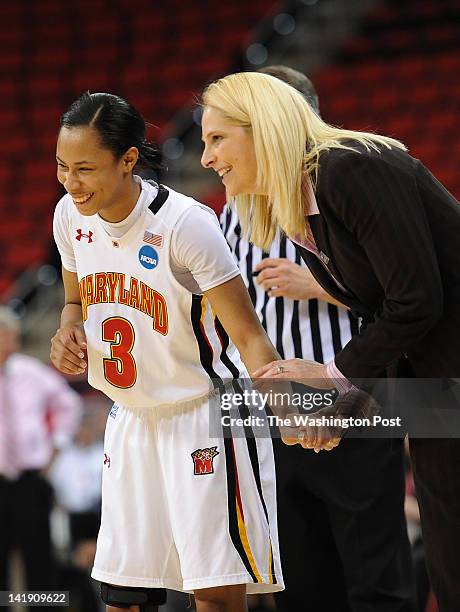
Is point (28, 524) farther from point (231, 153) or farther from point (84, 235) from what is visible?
point (231, 153)

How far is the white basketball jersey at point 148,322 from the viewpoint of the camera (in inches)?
126

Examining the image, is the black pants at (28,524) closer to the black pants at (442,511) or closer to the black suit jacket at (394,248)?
the black pants at (442,511)

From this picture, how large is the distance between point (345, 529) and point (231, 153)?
1.50 m

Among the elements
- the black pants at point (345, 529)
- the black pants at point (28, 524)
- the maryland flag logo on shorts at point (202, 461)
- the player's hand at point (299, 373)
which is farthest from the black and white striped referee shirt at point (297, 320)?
the black pants at point (28, 524)

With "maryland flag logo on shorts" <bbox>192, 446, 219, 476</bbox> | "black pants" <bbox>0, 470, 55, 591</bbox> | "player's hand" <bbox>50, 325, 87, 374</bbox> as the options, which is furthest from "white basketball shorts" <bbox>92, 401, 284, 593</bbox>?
"black pants" <bbox>0, 470, 55, 591</bbox>

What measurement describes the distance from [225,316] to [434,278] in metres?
0.76

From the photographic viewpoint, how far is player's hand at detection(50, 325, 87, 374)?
3.30 metres

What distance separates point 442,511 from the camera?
2.86m

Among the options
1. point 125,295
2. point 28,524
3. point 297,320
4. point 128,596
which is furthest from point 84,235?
point 28,524

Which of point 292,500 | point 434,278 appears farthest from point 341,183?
point 292,500

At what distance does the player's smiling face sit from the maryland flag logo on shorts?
0.82m

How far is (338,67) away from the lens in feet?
42.0

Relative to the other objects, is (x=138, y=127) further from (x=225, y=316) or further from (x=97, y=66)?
(x=97, y=66)
